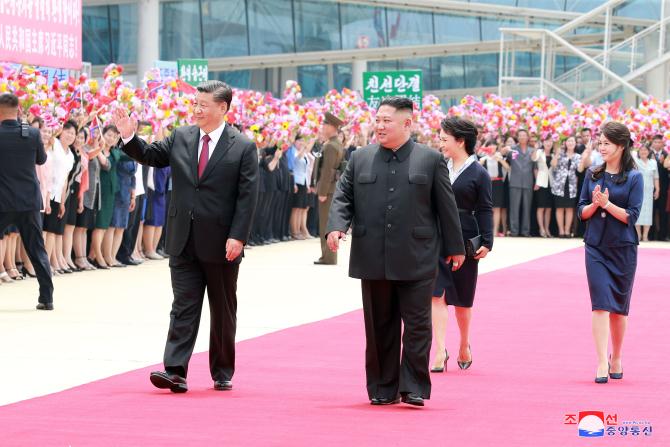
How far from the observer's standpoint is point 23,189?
13852 mm

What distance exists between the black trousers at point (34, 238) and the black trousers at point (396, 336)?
18.5 ft

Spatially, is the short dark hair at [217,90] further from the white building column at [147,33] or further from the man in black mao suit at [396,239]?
the white building column at [147,33]

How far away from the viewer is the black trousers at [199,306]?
929cm

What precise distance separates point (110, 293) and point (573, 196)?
51.8 feet

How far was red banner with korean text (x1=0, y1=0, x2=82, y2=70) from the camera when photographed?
20.5m

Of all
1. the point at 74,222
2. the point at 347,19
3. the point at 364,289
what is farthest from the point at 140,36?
the point at 364,289

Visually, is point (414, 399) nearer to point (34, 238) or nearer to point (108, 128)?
point (34, 238)

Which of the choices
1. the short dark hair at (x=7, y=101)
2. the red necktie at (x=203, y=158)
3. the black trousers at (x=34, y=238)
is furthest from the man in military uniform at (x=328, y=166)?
the red necktie at (x=203, y=158)

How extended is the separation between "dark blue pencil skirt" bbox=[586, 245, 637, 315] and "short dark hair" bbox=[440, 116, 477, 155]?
1193mm

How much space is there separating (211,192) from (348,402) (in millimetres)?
1614

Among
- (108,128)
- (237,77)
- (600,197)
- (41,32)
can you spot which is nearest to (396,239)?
(600,197)

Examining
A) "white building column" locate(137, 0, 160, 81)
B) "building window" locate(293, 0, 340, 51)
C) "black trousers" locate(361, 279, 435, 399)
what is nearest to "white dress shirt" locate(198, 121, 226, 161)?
"black trousers" locate(361, 279, 435, 399)

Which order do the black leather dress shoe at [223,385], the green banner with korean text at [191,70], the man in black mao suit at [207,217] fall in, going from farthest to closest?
the green banner with korean text at [191,70], the black leather dress shoe at [223,385], the man in black mao suit at [207,217]

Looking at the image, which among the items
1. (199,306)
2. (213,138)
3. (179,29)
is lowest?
(199,306)
